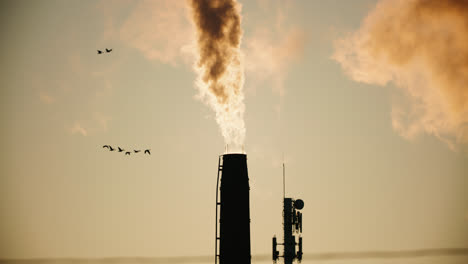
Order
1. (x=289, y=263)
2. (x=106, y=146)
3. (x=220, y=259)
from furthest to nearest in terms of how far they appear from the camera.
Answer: (x=289, y=263)
(x=106, y=146)
(x=220, y=259)

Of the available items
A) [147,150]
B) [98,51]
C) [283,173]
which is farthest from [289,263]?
[98,51]

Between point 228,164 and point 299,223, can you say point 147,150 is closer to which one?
point 228,164

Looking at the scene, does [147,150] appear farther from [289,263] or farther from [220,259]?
[289,263]

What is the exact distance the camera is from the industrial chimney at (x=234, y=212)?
70.4 m

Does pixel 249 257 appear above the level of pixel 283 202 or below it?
below

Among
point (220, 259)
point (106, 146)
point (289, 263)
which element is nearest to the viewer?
point (220, 259)

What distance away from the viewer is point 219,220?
72125 mm

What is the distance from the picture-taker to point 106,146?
78125mm

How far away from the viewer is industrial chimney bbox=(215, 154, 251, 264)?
70.4 meters

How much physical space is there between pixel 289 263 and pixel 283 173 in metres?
10.7

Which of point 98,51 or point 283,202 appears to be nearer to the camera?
point 98,51

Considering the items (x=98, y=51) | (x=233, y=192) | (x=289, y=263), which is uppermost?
(x=98, y=51)

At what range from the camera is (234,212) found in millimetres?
71000

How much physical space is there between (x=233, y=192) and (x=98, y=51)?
1722 centimetres
